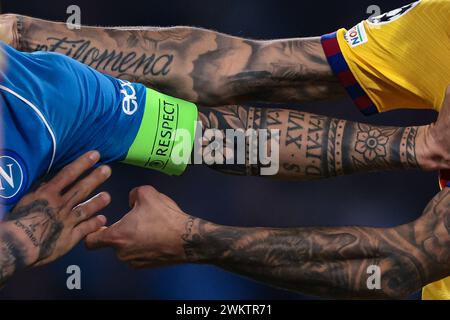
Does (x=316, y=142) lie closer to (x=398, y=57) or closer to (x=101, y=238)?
(x=398, y=57)

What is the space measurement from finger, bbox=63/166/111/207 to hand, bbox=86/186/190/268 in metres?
0.08

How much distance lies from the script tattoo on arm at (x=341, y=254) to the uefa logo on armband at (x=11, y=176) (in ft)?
0.97

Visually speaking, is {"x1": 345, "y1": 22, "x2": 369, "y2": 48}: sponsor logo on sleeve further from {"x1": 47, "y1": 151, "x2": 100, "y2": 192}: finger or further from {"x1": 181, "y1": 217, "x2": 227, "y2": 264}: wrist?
{"x1": 47, "y1": 151, "x2": 100, "y2": 192}: finger

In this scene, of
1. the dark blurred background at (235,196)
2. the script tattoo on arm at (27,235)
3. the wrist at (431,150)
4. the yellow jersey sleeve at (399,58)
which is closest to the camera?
the script tattoo on arm at (27,235)

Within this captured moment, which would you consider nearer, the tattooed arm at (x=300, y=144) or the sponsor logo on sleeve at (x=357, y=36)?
the tattooed arm at (x=300, y=144)

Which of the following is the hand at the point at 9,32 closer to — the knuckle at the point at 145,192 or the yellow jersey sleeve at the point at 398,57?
the knuckle at the point at 145,192

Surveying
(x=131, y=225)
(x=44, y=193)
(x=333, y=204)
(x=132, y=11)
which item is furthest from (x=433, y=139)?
(x=132, y=11)

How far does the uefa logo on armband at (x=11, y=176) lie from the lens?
1.54 metres

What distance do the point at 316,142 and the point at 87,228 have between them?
18.0 inches

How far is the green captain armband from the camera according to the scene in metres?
1.70

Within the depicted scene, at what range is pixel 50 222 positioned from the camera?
1.55 metres

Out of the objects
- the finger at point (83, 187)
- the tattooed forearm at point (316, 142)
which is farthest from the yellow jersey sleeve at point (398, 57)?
the finger at point (83, 187)

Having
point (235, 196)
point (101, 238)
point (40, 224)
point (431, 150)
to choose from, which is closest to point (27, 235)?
point (40, 224)
